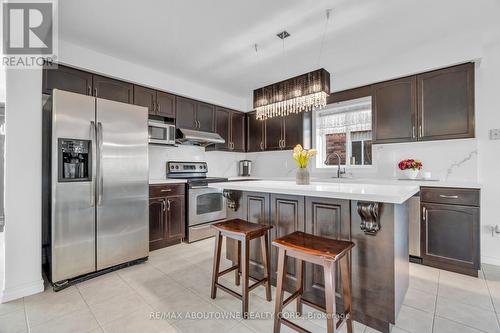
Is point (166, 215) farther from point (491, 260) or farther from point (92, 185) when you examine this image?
point (491, 260)

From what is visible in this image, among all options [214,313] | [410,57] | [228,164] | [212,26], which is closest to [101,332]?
[214,313]

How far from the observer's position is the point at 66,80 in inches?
108

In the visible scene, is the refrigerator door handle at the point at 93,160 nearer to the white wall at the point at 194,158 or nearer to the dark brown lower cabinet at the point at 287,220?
the white wall at the point at 194,158

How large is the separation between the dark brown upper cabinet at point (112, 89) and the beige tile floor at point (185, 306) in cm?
217

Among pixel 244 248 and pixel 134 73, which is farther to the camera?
pixel 134 73

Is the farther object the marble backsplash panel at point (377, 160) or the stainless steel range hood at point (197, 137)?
the stainless steel range hood at point (197, 137)

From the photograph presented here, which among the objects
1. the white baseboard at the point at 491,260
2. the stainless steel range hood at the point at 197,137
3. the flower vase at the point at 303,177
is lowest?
the white baseboard at the point at 491,260

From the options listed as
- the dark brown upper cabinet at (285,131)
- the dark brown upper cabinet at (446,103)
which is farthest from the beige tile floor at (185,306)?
the dark brown upper cabinet at (285,131)

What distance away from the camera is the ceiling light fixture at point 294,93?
225 cm

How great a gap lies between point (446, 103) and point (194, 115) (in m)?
3.53

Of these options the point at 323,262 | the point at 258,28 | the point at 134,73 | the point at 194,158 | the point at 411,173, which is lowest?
the point at 323,262

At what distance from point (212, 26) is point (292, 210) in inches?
80.0

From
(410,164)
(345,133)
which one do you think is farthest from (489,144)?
(345,133)

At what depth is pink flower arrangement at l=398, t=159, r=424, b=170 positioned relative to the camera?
10.0 ft
